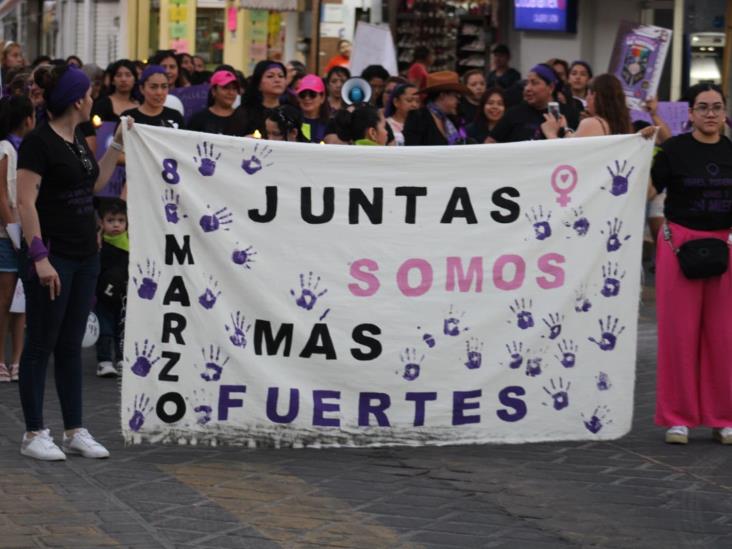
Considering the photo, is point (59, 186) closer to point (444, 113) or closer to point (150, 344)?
point (150, 344)

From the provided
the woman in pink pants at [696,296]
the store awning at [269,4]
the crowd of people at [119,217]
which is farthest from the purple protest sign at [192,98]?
the store awning at [269,4]

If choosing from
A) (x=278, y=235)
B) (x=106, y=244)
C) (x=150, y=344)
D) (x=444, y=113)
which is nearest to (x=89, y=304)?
(x=150, y=344)

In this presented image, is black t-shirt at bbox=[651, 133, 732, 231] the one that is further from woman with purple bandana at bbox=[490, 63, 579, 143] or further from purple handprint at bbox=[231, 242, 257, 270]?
woman with purple bandana at bbox=[490, 63, 579, 143]

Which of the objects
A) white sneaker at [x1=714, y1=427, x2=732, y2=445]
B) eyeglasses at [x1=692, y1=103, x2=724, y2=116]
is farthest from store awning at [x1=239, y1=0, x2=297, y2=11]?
white sneaker at [x1=714, y1=427, x2=732, y2=445]

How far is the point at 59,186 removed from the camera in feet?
25.5

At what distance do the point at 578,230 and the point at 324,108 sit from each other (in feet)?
16.7

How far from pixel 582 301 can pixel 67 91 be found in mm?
2702

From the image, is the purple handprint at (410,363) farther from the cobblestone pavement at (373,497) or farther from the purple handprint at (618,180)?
the purple handprint at (618,180)

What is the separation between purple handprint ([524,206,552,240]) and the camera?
27.5 feet

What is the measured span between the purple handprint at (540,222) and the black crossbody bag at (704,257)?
803 millimetres

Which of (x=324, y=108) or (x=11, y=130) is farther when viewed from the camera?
(x=324, y=108)

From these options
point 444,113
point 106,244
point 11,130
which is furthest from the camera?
point 444,113

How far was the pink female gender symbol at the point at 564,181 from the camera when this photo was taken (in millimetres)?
8438

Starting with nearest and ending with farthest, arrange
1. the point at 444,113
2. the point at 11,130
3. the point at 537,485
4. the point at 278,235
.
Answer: the point at 537,485
the point at 278,235
the point at 11,130
the point at 444,113
